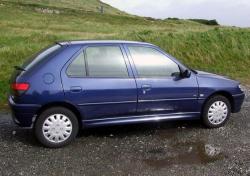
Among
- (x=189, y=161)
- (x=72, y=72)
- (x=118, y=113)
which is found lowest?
(x=189, y=161)

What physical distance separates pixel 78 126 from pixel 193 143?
181 cm

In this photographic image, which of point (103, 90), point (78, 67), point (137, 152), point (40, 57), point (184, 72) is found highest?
point (40, 57)

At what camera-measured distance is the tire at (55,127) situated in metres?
7.28

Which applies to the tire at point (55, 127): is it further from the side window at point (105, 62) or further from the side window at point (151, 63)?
the side window at point (151, 63)

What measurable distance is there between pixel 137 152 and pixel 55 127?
126cm

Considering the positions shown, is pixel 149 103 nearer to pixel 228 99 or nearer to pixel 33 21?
pixel 228 99

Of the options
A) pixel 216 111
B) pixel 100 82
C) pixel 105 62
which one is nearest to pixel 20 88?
pixel 100 82

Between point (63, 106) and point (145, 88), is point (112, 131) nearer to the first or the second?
point (145, 88)

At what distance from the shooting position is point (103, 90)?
7547 mm

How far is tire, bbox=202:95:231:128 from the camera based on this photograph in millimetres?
8492

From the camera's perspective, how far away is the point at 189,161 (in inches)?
272

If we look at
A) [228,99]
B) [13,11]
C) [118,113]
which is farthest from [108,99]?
[13,11]

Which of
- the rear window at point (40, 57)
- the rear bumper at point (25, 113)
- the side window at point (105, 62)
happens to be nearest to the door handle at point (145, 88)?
the side window at point (105, 62)

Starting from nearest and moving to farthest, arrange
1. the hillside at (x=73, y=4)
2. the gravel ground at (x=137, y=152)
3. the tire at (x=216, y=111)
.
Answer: the gravel ground at (x=137, y=152), the tire at (x=216, y=111), the hillside at (x=73, y=4)
